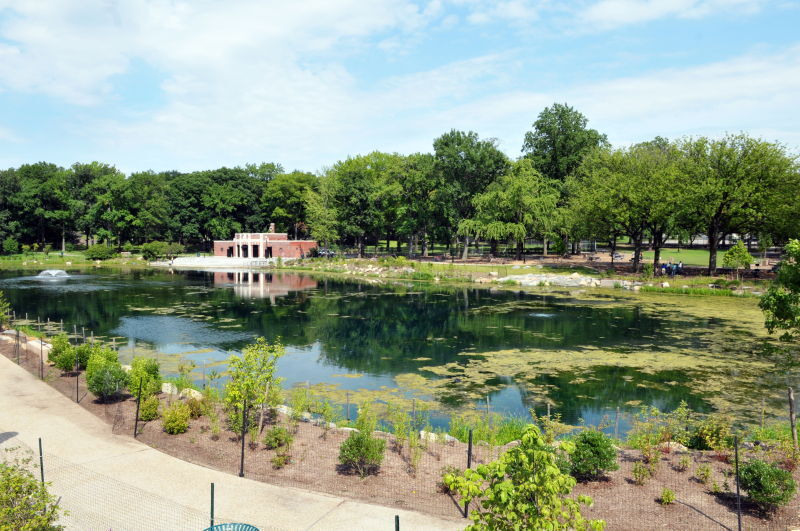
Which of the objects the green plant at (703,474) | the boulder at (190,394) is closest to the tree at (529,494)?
the green plant at (703,474)

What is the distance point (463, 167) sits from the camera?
89375mm

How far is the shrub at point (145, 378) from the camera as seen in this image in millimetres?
19906

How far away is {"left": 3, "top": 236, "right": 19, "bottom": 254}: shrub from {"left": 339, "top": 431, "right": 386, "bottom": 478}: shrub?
5089 inches

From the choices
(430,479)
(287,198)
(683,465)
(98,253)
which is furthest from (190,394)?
(287,198)

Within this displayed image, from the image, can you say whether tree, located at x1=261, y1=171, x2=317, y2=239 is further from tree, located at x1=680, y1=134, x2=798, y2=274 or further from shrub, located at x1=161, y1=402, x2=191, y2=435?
shrub, located at x1=161, y1=402, x2=191, y2=435

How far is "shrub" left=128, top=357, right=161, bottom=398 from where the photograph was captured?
65.3 feet

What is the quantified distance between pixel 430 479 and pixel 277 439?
5.30 meters

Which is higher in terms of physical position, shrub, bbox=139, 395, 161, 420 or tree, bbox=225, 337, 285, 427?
tree, bbox=225, 337, 285, 427

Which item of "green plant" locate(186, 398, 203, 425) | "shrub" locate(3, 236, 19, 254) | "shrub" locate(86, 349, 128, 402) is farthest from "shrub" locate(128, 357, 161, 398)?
"shrub" locate(3, 236, 19, 254)

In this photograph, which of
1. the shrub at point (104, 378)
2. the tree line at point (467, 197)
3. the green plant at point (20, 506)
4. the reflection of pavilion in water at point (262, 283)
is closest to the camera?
the green plant at point (20, 506)

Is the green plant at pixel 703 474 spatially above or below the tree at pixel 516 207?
below

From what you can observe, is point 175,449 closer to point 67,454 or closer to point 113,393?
point 67,454

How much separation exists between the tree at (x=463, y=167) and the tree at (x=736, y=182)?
33.4m

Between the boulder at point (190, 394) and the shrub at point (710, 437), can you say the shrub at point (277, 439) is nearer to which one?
the boulder at point (190, 394)
